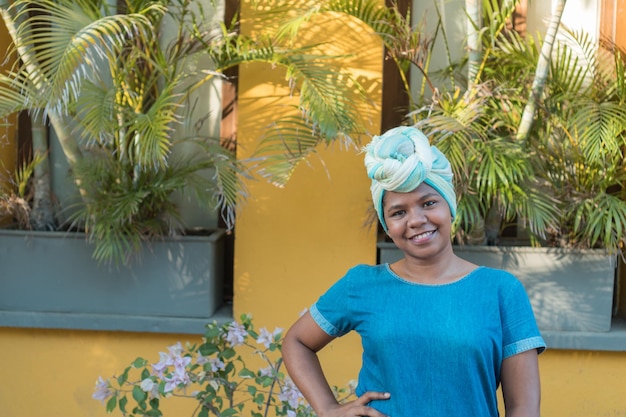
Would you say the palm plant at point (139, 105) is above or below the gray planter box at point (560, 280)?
above

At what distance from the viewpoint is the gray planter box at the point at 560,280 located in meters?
Result: 4.39

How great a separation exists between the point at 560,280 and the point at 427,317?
2.46 meters

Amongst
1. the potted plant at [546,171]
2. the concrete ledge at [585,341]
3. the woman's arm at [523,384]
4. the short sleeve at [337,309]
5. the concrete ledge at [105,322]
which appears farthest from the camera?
the concrete ledge at [105,322]

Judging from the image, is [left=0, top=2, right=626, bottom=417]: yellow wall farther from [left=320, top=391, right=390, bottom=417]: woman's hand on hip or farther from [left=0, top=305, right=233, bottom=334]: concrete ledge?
[left=320, top=391, right=390, bottom=417]: woman's hand on hip

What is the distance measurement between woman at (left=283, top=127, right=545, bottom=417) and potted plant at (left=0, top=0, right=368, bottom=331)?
1770 millimetres

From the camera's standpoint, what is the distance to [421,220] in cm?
218

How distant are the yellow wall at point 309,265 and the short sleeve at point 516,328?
7.78 feet

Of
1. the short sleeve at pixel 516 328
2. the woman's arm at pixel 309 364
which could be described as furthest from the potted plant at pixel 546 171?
the short sleeve at pixel 516 328

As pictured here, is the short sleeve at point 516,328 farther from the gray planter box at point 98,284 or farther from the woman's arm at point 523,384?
the gray planter box at point 98,284

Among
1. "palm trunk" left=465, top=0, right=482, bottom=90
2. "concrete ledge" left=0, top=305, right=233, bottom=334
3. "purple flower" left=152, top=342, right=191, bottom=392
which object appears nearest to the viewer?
"purple flower" left=152, top=342, right=191, bottom=392

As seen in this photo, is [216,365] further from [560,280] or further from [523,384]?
[560,280]

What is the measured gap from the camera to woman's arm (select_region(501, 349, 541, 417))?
6.85 feet

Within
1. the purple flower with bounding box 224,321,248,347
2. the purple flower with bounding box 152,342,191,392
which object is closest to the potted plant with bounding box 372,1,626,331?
the purple flower with bounding box 224,321,248,347

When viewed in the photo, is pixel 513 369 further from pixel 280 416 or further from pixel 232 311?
pixel 232 311
